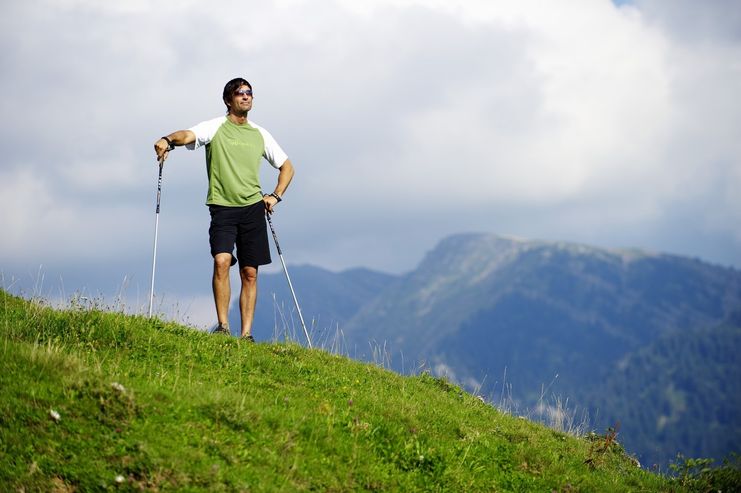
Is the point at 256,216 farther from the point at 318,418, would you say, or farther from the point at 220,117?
the point at 318,418

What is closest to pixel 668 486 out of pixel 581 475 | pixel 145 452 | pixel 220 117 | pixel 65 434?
pixel 581 475

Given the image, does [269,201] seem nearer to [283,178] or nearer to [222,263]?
[283,178]

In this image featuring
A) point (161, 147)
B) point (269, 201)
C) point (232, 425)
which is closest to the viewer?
point (232, 425)

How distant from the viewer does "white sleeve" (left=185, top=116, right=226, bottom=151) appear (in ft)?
40.2

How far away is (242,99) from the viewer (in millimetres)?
12727

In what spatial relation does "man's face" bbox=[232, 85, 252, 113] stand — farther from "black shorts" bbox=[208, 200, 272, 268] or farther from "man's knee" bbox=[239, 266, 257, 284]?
"man's knee" bbox=[239, 266, 257, 284]

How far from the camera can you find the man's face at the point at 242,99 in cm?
1270

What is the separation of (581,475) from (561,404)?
11.0 ft

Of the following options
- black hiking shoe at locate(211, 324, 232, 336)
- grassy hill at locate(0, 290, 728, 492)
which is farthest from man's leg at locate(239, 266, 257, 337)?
grassy hill at locate(0, 290, 728, 492)

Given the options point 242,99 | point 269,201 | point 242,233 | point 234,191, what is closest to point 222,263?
point 242,233

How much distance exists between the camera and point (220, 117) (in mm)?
12773

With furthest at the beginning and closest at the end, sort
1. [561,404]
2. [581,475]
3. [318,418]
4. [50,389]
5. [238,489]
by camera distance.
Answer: [561,404]
[581,475]
[318,418]
[50,389]
[238,489]

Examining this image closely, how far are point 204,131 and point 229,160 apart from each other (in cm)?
60

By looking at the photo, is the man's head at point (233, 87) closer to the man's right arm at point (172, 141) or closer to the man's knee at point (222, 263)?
the man's right arm at point (172, 141)
